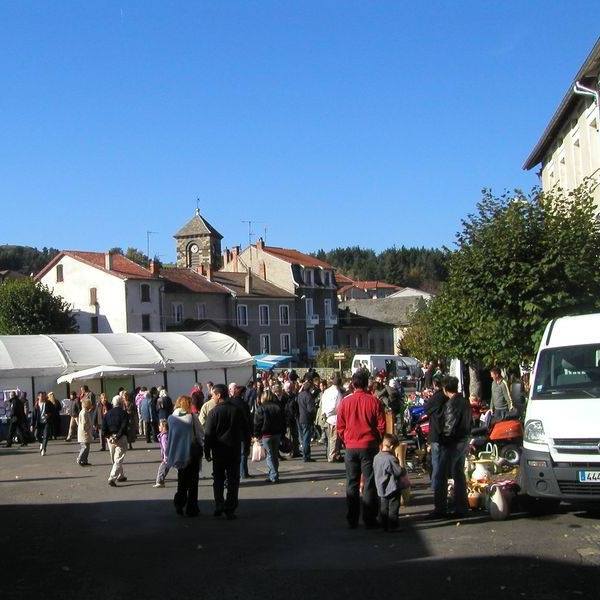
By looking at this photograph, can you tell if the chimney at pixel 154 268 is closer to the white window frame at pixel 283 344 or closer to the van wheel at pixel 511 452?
the white window frame at pixel 283 344

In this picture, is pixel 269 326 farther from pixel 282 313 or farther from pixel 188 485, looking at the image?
pixel 188 485

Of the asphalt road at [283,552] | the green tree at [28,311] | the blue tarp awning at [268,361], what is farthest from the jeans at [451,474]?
the green tree at [28,311]

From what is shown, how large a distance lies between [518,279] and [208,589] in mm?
14415

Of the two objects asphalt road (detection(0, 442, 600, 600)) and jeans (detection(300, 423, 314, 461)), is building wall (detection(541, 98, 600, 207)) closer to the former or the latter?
jeans (detection(300, 423, 314, 461))

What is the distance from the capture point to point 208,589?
8.12 metres

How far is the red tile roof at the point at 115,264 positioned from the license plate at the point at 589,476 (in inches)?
2324

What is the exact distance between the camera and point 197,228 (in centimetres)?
9594

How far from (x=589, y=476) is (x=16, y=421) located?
2369cm

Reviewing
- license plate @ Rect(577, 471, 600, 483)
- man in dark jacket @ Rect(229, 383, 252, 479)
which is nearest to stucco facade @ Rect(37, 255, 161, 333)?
man in dark jacket @ Rect(229, 383, 252, 479)

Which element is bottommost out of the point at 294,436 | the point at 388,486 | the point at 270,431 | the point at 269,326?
the point at 294,436

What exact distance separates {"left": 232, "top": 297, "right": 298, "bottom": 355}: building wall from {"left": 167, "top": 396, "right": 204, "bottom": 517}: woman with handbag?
63.8 meters

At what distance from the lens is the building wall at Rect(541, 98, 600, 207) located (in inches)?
1101

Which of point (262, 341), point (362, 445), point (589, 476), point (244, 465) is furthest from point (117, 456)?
point (262, 341)

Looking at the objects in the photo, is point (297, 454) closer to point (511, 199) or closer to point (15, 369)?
point (511, 199)
